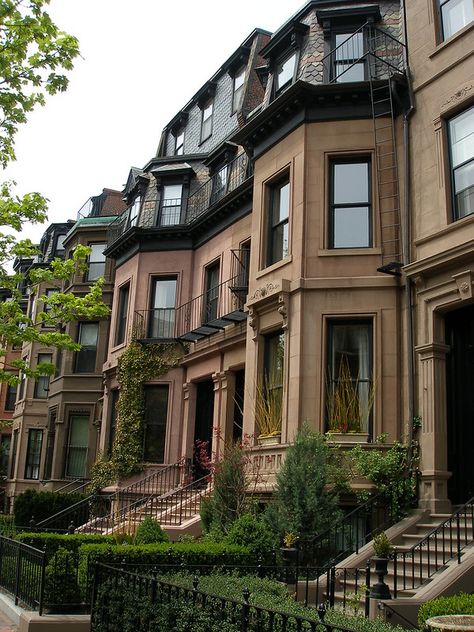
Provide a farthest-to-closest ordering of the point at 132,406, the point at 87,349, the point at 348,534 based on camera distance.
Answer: the point at 87,349, the point at 132,406, the point at 348,534

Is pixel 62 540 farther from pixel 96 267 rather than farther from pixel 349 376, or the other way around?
pixel 96 267

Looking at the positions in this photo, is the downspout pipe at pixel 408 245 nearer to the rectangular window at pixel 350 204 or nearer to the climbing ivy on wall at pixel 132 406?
the rectangular window at pixel 350 204

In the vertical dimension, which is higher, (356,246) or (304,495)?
(356,246)

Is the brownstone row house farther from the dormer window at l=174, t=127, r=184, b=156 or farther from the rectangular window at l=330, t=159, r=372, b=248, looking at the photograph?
the dormer window at l=174, t=127, r=184, b=156

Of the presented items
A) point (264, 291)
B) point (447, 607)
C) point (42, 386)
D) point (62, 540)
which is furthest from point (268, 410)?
point (42, 386)

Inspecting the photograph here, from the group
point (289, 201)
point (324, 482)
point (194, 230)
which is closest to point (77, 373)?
point (194, 230)

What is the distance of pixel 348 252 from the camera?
1415 cm

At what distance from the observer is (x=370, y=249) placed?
45.9 feet

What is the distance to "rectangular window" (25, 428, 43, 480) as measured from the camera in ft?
112

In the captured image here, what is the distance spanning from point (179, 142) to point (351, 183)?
530 inches

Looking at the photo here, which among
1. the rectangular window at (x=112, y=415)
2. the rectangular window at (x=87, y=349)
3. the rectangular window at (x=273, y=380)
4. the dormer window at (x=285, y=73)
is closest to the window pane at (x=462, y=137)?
the dormer window at (x=285, y=73)

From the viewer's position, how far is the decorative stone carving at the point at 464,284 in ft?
38.7

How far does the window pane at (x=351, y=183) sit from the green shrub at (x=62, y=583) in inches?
345

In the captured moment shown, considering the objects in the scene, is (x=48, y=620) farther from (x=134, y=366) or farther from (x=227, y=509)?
(x=134, y=366)
